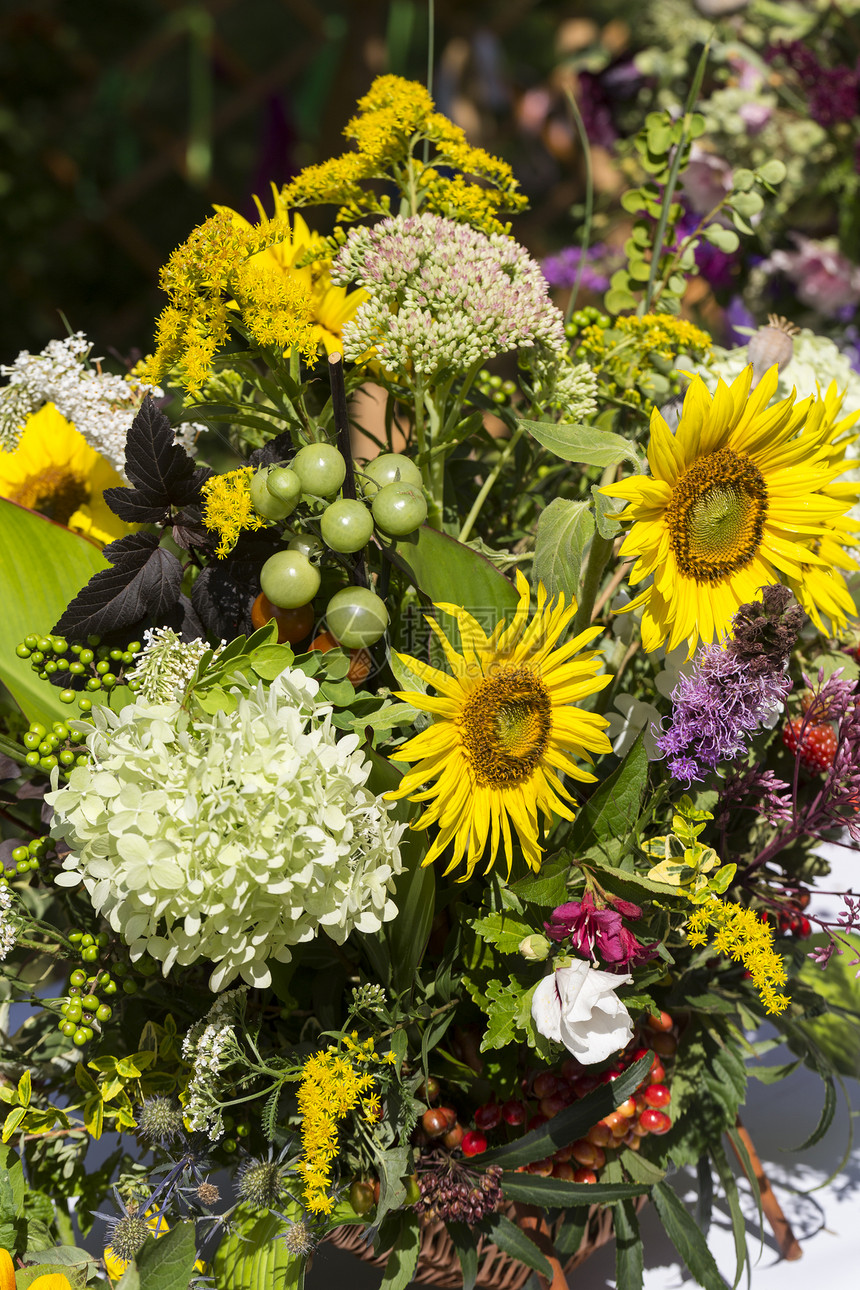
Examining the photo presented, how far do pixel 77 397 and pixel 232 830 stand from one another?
1.00 feet

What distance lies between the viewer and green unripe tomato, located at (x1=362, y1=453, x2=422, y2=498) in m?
0.47

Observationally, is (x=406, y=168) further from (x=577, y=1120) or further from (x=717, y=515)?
(x=577, y=1120)

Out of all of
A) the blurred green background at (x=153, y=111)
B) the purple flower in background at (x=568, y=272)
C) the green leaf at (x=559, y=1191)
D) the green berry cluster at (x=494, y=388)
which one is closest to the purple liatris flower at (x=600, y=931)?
the green leaf at (x=559, y=1191)

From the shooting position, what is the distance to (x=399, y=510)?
0.43m

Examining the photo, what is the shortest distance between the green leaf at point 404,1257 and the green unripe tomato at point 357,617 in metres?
0.29

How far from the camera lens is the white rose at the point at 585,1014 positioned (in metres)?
0.42

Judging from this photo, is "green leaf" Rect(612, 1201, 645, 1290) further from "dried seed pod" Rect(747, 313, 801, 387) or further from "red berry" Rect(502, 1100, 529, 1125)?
"dried seed pod" Rect(747, 313, 801, 387)

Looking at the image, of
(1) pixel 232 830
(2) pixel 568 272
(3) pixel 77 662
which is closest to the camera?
(1) pixel 232 830

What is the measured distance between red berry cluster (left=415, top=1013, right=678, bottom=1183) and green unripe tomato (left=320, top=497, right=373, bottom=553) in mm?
285

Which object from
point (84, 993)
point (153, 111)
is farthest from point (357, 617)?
point (153, 111)

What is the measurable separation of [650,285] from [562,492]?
149mm

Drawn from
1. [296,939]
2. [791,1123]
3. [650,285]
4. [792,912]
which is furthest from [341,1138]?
[650,285]

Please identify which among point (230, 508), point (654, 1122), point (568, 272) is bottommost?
point (654, 1122)

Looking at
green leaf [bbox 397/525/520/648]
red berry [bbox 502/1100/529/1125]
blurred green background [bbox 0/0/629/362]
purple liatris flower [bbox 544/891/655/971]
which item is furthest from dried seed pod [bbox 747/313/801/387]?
blurred green background [bbox 0/0/629/362]
